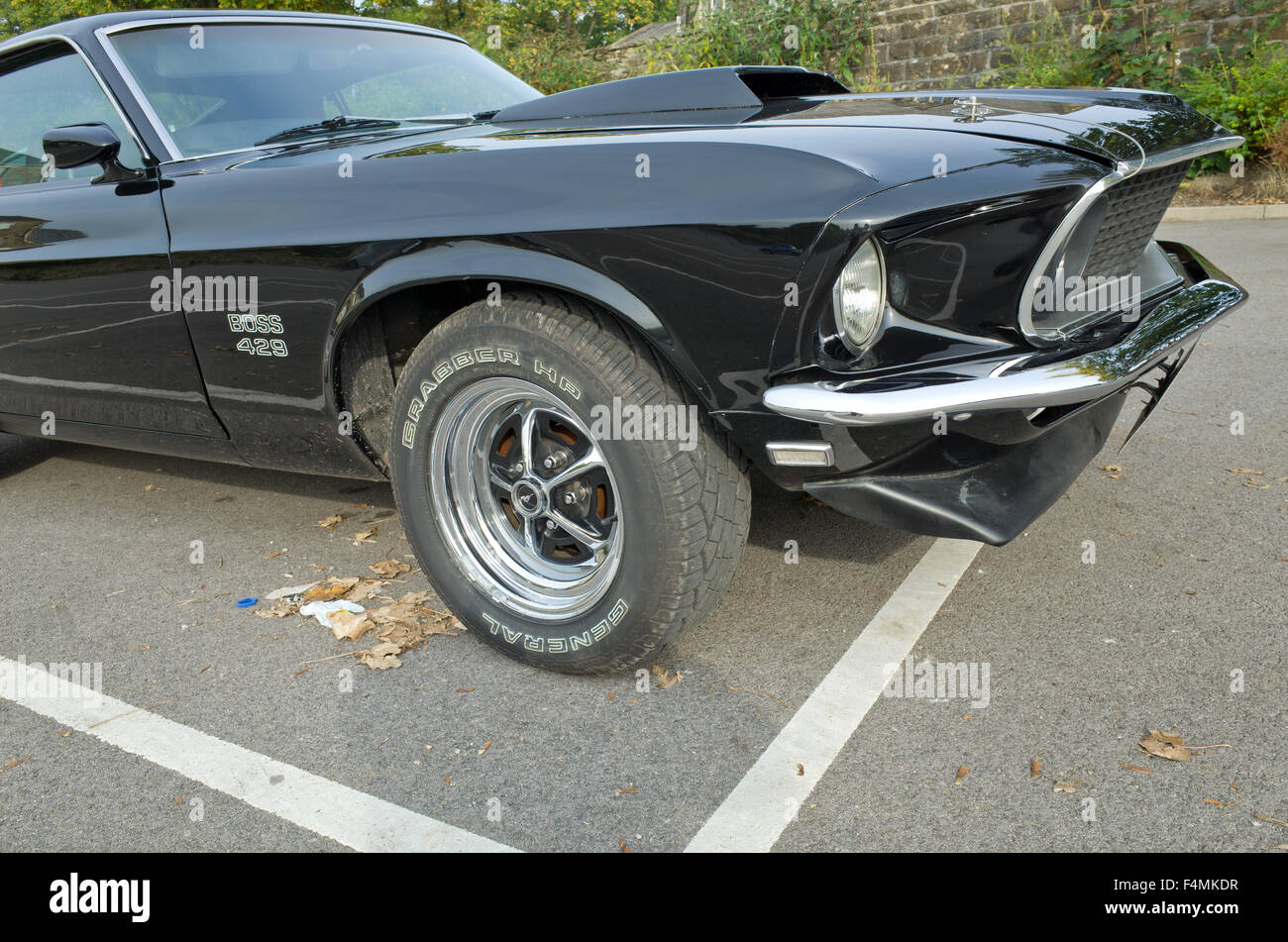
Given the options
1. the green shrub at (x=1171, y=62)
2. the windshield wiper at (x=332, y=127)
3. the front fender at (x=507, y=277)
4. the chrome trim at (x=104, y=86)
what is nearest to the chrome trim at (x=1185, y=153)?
the front fender at (x=507, y=277)

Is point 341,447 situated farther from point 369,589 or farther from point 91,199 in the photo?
point 91,199

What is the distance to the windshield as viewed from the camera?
2988mm

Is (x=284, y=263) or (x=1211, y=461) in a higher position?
(x=284, y=263)

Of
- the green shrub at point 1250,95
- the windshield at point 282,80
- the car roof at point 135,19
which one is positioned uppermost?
the green shrub at point 1250,95

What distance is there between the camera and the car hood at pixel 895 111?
2178 millimetres

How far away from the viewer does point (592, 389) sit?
7.01 ft

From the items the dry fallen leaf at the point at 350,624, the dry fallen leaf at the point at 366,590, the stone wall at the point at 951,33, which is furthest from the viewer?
the stone wall at the point at 951,33

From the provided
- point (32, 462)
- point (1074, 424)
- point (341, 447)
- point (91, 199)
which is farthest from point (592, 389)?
point (32, 462)

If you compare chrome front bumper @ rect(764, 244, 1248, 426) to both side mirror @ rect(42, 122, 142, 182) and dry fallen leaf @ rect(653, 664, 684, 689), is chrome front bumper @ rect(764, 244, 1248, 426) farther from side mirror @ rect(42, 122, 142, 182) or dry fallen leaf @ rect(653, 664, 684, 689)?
side mirror @ rect(42, 122, 142, 182)

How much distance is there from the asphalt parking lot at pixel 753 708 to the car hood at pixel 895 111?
45.3 inches

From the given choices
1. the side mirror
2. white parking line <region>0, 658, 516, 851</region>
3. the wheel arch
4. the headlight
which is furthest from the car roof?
the headlight

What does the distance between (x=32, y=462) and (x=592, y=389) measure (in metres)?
3.69

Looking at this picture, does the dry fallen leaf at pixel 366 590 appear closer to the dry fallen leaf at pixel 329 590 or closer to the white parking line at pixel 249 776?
the dry fallen leaf at pixel 329 590

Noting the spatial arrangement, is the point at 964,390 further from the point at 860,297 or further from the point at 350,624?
the point at 350,624
